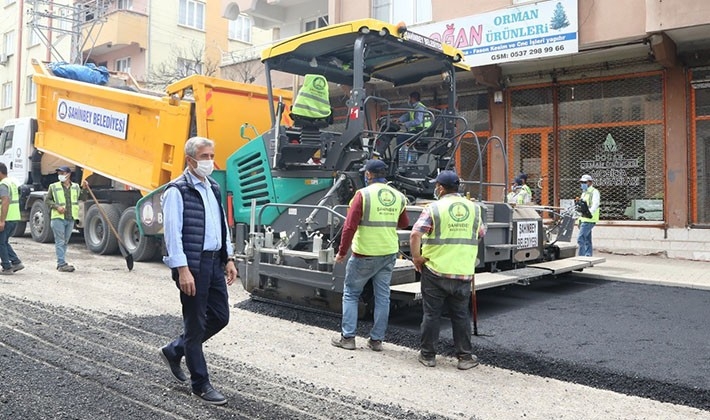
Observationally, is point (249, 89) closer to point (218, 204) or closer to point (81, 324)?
point (81, 324)

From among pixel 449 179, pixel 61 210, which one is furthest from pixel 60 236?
pixel 449 179

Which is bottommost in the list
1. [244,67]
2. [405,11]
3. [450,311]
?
[450,311]

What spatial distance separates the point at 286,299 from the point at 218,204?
9.45 feet

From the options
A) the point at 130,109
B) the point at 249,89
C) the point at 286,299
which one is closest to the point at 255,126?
the point at 249,89

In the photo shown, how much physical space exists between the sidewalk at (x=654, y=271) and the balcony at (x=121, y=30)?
2114cm

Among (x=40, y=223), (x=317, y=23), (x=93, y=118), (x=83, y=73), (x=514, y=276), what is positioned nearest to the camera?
(x=514, y=276)

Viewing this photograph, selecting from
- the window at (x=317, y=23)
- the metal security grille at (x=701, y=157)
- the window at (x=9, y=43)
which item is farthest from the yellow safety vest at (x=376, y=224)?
the window at (x=9, y=43)

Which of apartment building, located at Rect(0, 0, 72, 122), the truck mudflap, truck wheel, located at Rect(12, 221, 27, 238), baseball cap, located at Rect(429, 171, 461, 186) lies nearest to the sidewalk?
the truck mudflap

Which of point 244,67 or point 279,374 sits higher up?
point 244,67

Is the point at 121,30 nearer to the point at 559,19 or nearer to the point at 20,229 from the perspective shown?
the point at 20,229

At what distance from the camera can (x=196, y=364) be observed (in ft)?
12.5

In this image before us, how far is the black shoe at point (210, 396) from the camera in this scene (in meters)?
3.74

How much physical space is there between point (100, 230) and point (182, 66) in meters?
16.4

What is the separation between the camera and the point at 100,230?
442 inches
